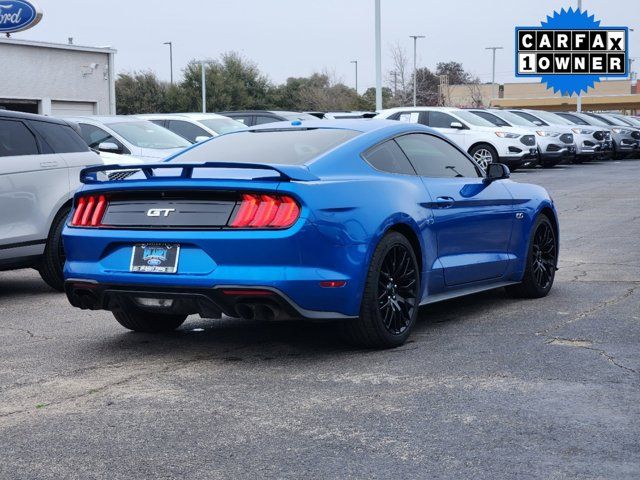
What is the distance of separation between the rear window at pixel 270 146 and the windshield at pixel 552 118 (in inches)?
1053

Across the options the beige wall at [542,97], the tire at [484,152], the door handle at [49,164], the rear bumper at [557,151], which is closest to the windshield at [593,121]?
the rear bumper at [557,151]

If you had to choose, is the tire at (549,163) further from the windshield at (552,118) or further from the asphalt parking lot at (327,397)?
the asphalt parking lot at (327,397)

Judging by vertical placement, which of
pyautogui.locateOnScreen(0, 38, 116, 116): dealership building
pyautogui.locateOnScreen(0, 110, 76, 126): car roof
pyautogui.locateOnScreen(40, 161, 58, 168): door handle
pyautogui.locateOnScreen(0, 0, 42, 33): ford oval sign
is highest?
pyautogui.locateOnScreen(0, 0, 42, 33): ford oval sign

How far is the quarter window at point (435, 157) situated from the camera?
765 centimetres

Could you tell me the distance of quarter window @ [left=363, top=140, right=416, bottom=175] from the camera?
7160 mm

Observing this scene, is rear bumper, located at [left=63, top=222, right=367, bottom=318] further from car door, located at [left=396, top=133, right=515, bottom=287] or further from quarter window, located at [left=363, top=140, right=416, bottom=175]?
car door, located at [left=396, top=133, right=515, bottom=287]

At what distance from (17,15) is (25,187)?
29549mm

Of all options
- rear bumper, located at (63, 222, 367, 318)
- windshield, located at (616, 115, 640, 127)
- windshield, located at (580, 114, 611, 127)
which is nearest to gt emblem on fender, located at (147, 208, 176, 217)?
rear bumper, located at (63, 222, 367, 318)

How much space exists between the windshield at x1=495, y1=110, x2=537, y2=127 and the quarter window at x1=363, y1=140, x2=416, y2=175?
23.4 metres

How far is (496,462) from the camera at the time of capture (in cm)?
449

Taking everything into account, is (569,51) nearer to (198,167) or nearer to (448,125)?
(448,125)

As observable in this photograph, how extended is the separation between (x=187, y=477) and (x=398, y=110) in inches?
952

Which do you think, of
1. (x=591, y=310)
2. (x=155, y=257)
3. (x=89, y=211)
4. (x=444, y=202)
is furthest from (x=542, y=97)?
(x=155, y=257)

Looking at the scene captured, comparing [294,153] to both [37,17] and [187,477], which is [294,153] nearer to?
[187,477]
